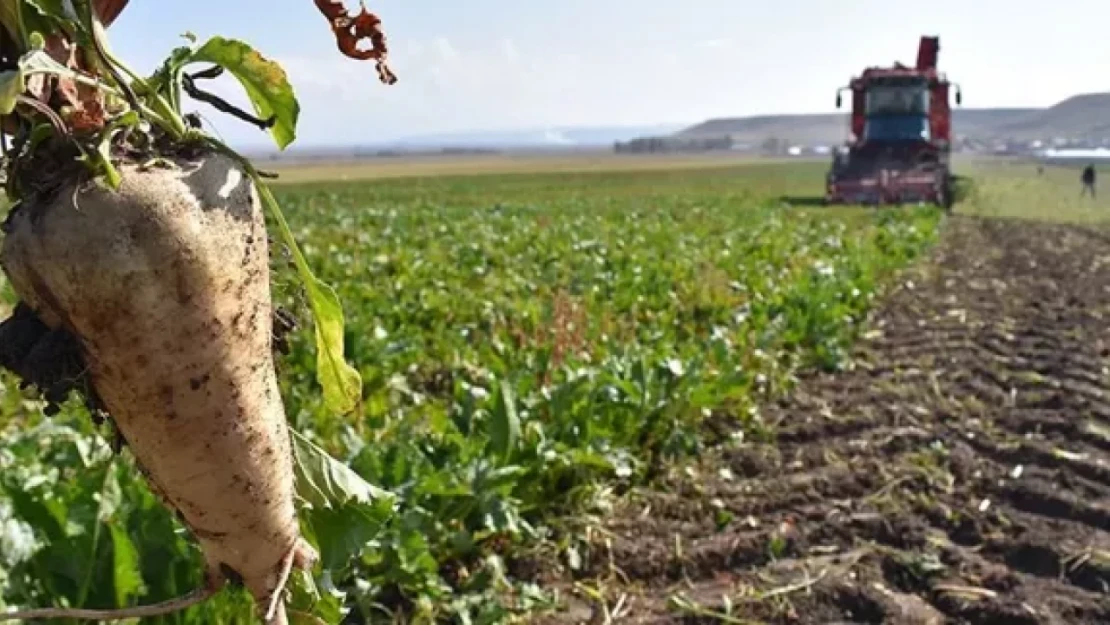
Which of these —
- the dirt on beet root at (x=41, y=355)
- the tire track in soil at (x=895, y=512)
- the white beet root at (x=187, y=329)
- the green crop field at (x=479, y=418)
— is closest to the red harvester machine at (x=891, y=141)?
the green crop field at (x=479, y=418)

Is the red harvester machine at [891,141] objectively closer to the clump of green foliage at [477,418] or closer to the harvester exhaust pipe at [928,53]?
the harvester exhaust pipe at [928,53]

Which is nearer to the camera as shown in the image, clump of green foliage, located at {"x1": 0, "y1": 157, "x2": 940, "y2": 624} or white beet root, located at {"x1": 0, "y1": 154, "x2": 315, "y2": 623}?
white beet root, located at {"x1": 0, "y1": 154, "x2": 315, "y2": 623}

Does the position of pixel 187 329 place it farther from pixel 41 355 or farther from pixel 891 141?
pixel 891 141

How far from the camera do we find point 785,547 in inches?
126

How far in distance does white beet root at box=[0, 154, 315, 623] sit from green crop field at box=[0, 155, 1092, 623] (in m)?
0.15

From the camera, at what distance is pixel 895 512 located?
11.3ft

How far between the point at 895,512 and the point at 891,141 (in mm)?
17962

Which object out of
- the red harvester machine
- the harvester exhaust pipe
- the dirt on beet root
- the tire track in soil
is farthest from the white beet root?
the harvester exhaust pipe

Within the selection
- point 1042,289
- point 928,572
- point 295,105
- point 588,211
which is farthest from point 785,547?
point 588,211

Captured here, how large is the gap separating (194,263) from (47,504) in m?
1.32

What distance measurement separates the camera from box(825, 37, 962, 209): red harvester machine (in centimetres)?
1941

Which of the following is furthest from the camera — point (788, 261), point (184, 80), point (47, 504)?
point (788, 261)

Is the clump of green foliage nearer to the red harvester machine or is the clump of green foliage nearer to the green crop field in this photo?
the green crop field

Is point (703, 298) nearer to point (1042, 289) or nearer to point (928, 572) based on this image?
point (1042, 289)
